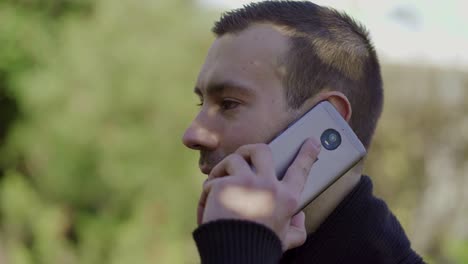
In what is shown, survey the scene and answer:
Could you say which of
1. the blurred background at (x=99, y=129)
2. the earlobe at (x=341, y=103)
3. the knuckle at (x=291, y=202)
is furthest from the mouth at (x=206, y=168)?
the blurred background at (x=99, y=129)

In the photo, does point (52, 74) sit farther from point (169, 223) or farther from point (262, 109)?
point (262, 109)

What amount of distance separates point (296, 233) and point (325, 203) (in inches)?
17.5

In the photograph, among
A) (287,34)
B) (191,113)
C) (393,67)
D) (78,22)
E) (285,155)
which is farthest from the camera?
(393,67)

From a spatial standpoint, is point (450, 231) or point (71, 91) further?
point (450, 231)

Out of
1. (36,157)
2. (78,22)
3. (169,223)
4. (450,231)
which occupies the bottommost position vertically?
(450,231)

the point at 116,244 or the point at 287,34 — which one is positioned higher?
the point at 116,244

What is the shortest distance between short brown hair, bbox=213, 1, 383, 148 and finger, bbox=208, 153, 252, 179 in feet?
1.90

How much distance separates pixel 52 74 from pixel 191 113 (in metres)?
1.54

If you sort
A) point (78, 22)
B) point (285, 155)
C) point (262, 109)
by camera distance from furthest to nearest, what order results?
point (78, 22), point (262, 109), point (285, 155)

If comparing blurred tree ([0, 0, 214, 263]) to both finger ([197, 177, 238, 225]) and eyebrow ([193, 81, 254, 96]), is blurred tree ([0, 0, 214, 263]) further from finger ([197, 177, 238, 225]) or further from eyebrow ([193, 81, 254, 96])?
finger ([197, 177, 238, 225])

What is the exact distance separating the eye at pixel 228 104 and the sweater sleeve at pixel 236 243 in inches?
27.4

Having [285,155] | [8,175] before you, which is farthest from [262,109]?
[8,175]

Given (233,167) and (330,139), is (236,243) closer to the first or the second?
(233,167)

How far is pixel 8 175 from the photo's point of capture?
408 inches
